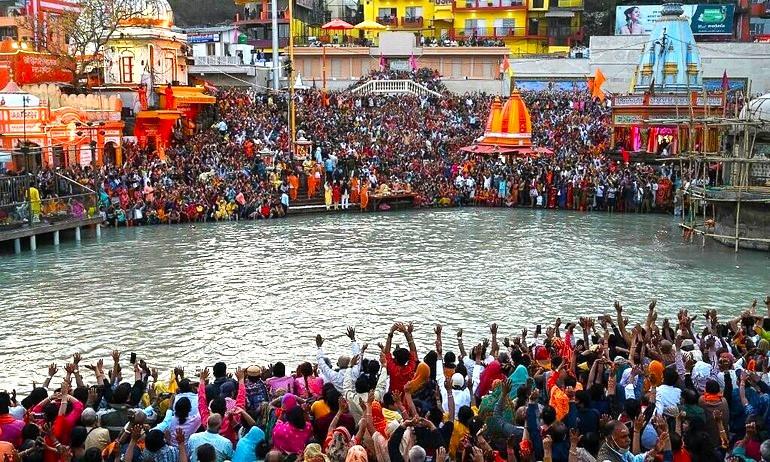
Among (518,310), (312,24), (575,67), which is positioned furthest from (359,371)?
(312,24)

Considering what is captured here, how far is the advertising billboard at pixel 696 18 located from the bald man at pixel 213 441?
5078 cm

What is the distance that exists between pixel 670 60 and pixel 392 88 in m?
12.8

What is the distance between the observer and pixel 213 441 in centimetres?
693

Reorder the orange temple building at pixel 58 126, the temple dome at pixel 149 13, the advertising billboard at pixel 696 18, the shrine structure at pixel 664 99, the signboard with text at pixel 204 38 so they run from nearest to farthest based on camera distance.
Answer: the orange temple building at pixel 58 126, the shrine structure at pixel 664 99, the temple dome at pixel 149 13, the signboard with text at pixel 204 38, the advertising billboard at pixel 696 18

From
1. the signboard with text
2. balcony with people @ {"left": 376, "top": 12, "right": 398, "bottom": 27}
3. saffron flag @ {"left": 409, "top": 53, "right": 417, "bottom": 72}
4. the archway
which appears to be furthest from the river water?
balcony with people @ {"left": 376, "top": 12, "right": 398, "bottom": 27}

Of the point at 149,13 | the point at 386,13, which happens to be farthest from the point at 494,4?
the point at 149,13

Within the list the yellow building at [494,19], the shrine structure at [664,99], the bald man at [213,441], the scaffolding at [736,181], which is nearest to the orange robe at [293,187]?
the scaffolding at [736,181]

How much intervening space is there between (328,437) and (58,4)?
1868 inches

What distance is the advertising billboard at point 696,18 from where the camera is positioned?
176 feet

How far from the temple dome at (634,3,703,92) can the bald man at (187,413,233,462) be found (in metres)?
32.5

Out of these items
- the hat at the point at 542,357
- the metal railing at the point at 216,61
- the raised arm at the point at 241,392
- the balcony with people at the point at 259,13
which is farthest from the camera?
the balcony with people at the point at 259,13

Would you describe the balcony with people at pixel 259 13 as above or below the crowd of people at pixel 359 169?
above

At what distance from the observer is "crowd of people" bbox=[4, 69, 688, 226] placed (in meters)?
27.4

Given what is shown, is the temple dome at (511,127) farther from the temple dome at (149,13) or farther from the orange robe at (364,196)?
the temple dome at (149,13)
